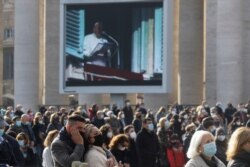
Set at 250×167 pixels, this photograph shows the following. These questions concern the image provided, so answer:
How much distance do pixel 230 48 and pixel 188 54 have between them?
9.42m

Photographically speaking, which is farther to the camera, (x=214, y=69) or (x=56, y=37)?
(x=56, y=37)

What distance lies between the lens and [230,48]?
4819cm

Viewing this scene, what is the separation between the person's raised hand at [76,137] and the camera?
1378 cm

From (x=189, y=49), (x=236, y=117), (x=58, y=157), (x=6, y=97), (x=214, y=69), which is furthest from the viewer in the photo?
(x=6, y=97)

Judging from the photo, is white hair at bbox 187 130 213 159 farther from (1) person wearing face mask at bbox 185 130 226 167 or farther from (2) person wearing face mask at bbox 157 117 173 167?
(2) person wearing face mask at bbox 157 117 173 167

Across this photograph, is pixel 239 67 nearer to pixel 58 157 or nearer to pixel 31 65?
pixel 31 65

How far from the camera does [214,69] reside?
2115 inches

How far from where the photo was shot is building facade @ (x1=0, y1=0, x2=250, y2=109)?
48312 millimetres

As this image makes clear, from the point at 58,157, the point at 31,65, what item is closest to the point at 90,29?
the point at 31,65

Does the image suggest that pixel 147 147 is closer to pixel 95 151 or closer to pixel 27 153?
pixel 27 153

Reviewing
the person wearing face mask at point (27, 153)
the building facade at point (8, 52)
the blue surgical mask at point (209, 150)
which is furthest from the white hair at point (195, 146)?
the building facade at point (8, 52)

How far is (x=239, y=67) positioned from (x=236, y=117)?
588 inches

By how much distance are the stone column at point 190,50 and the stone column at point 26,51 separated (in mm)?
8401

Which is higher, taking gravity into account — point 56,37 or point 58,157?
point 56,37
